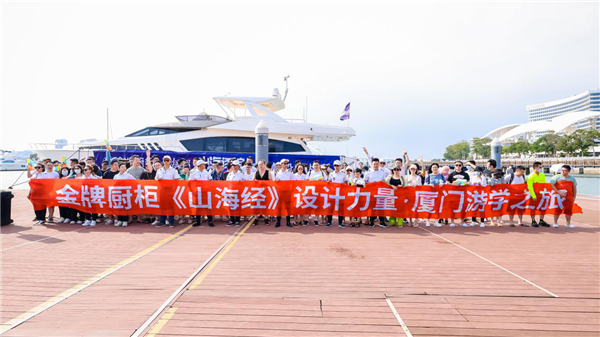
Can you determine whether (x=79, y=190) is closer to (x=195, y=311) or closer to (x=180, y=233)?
(x=180, y=233)

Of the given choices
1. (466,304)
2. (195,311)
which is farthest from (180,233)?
(466,304)

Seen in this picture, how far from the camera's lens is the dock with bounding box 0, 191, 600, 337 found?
10.3 feet

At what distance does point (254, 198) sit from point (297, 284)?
4339 mm

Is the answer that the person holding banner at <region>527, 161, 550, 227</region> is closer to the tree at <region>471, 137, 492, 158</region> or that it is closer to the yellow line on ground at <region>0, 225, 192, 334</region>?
the yellow line on ground at <region>0, 225, 192, 334</region>

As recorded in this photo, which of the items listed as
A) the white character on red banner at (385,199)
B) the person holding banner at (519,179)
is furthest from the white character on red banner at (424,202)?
the person holding banner at (519,179)

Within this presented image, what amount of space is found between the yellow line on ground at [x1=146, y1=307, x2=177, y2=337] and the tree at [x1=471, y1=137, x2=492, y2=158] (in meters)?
104

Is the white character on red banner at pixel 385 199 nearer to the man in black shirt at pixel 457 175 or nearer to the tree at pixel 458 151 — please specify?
the man in black shirt at pixel 457 175

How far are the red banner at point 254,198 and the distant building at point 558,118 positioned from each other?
180 ft

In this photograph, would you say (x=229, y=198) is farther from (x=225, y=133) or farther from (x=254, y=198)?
(x=225, y=133)

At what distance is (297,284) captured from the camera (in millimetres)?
4207

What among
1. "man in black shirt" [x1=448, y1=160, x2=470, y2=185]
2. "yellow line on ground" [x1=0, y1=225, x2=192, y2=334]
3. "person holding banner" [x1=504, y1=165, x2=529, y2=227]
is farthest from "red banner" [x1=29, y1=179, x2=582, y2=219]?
"yellow line on ground" [x1=0, y1=225, x2=192, y2=334]

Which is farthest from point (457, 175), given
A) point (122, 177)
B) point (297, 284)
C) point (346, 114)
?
point (346, 114)

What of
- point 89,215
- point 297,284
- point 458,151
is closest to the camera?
point 297,284

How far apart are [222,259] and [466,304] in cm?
353
